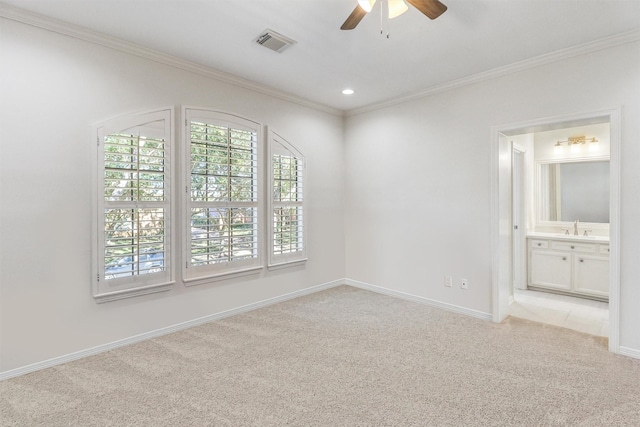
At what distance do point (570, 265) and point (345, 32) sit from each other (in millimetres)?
4169

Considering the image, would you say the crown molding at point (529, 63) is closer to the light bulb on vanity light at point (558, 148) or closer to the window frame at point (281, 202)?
the window frame at point (281, 202)

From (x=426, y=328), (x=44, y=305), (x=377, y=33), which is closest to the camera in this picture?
(x=44, y=305)

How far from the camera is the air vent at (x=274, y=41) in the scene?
265 centimetres

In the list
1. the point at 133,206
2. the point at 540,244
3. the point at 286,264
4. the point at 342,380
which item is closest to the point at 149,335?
the point at 133,206

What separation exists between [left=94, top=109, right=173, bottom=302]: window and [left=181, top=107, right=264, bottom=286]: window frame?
6.0 inches

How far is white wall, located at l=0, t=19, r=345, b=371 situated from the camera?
2.34 meters

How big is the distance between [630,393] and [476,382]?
37.7 inches

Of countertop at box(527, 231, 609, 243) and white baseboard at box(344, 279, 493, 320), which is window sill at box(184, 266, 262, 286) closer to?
white baseboard at box(344, 279, 493, 320)

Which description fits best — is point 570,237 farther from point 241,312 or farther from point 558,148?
point 241,312

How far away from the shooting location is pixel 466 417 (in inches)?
75.9

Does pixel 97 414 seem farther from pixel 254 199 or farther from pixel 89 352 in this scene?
pixel 254 199

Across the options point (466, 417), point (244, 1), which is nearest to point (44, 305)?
point (244, 1)

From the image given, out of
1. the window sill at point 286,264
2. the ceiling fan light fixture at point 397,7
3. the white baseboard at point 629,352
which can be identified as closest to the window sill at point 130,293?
the window sill at point 286,264

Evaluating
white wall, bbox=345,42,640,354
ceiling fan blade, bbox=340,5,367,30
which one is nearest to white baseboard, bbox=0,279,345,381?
white wall, bbox=345,42,640,354
